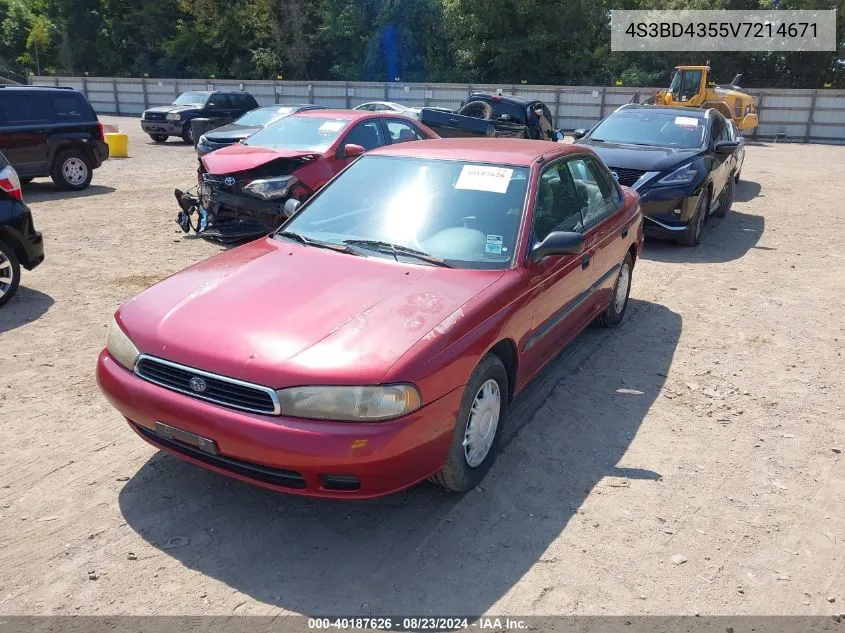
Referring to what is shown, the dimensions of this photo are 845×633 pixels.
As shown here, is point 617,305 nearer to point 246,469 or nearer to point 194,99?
point 246,469

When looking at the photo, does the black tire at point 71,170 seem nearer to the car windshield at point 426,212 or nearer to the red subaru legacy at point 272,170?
the red subaru legacy at point 272,170

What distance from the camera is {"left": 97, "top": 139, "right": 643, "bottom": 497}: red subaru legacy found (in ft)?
9.52

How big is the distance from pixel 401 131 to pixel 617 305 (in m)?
4.87

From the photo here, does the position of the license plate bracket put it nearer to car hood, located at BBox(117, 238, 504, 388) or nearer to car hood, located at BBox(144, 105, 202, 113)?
car hood, located at BBox(117, 238, 504, 388)

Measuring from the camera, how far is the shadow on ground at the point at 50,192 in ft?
38.3

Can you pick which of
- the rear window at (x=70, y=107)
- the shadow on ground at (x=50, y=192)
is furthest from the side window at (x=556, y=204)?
the rear window at (x=70, y=107)

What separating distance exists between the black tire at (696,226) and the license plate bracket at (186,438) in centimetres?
740

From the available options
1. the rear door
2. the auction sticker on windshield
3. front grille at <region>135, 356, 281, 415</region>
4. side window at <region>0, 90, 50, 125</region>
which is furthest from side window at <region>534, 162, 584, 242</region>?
side window at <region>0, 90, 50, 125</region>

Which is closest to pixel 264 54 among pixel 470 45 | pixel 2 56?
pixel 470 45

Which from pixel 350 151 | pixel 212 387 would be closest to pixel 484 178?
pixel 212 387

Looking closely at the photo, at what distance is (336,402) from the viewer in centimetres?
287

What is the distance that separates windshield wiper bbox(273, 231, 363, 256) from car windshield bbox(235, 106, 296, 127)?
9.71m

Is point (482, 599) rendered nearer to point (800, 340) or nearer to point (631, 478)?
point (631, 478)

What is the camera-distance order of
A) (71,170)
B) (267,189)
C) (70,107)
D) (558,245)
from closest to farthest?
(558,245) → (267,189) → (70,107) → (71,170)
